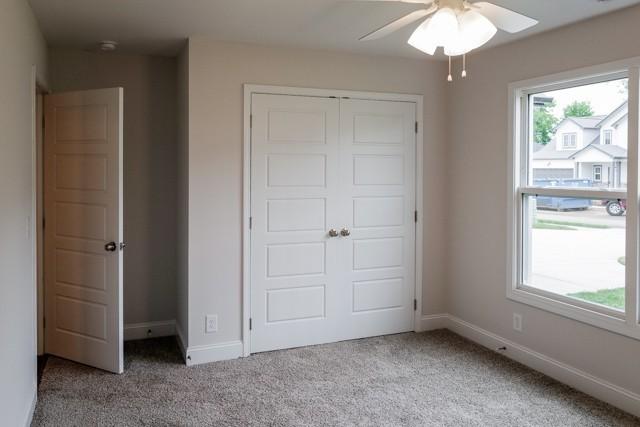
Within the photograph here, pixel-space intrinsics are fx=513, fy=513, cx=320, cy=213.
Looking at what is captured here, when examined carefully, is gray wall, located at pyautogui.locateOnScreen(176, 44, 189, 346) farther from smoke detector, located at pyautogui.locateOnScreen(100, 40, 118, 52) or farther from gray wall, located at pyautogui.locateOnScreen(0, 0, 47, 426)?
gray wall, located at pyautogui.locateOnScreen(0, 0, 47, 426)

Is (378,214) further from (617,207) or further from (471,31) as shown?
(471,31)

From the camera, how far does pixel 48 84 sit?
3922mm

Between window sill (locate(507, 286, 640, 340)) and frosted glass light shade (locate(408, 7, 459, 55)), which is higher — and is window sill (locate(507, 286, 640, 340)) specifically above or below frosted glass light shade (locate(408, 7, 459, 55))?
below

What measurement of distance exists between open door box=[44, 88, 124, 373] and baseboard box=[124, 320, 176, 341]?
1.93 feet

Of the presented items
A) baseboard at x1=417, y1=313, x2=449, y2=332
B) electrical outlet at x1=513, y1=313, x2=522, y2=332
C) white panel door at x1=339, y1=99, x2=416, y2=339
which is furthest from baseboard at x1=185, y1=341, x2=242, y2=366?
electrical outlet at x1=513, y1=313, x2=522, y2=332

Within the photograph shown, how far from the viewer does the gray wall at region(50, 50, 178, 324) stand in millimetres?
4262

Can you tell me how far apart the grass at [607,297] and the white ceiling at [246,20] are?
1.71 m

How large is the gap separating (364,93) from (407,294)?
1765mm

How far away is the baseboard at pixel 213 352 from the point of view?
3777 mm

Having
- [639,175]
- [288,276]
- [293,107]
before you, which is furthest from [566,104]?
[288,276]

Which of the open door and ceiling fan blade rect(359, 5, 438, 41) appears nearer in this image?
ceiling fan blade rect(359, 5, 438, 41)

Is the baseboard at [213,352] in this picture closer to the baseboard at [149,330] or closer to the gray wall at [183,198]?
the gray wall at [183,198]

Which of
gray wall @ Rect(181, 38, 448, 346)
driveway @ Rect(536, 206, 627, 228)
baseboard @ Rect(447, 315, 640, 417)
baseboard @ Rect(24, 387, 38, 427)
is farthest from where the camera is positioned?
gray wall @ Rect(181, 38, 448, 346)

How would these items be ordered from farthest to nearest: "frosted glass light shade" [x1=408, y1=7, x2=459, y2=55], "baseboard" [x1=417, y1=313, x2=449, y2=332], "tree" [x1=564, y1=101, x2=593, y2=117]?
"baseboard" [x1=417, y1=313, x2=449, y2=332], "tree" [x1=564, y1=101, x2=593, y2=117], "frosted glass light shade" [x1=408, y1=7, x2=459, y2=55]
